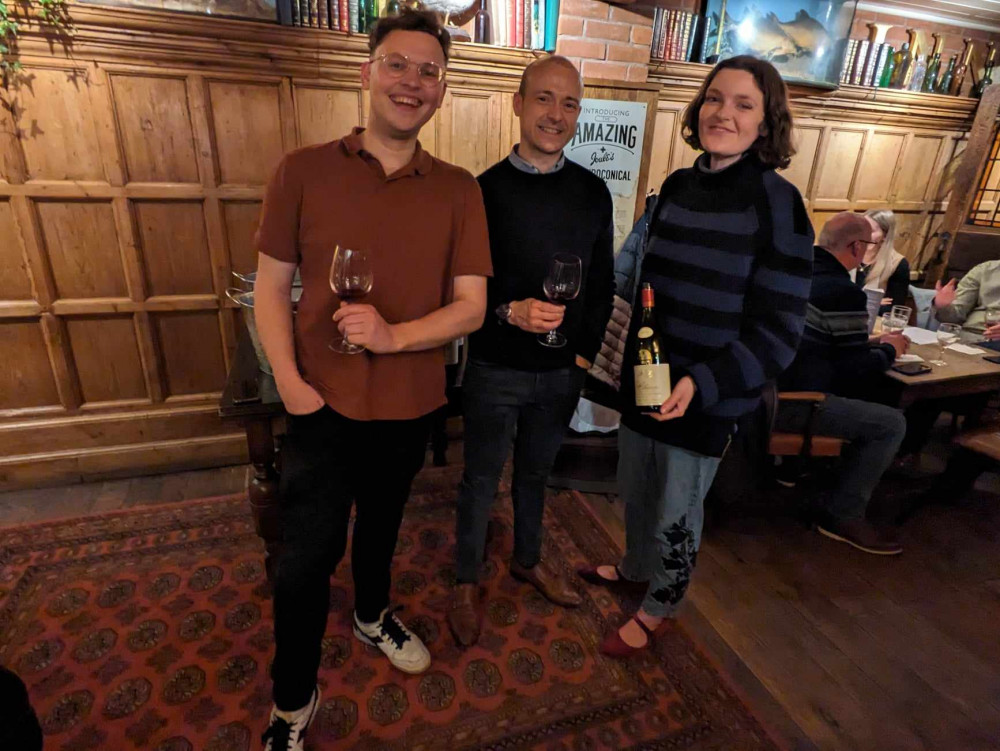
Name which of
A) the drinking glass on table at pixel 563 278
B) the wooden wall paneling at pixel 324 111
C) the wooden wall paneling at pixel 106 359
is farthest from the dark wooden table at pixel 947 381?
the wooden wall paneling at pixel 106 359

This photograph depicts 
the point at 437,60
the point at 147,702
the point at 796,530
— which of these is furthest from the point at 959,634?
the point at 147,702

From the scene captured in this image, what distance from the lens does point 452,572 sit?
219 centimetres

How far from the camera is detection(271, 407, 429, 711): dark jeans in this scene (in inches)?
51.1

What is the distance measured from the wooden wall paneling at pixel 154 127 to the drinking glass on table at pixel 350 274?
71.9 inches

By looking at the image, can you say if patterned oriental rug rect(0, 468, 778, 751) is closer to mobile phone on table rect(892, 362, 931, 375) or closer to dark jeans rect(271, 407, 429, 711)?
dark jeans rect(271, 407, 429, 711)

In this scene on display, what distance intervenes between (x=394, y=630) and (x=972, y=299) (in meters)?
4.10

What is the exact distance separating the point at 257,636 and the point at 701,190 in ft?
6.28

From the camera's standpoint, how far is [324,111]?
267 centimetres

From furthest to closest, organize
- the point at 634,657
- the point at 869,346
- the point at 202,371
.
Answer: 1. the point at 202,371
2. the point at 869,346
3. the point at 634,657

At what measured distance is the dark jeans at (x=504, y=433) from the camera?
167 cm

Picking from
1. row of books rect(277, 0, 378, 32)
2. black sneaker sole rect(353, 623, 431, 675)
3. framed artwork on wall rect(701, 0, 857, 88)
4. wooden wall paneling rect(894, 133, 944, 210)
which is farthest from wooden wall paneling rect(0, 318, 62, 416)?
wooden wall paneling rect(894, 133, 944, 210)

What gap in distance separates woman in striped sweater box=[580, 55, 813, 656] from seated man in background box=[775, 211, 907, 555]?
0.94 meters

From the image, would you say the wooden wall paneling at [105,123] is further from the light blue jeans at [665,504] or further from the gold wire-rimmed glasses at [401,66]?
the light blue jeans at [665,504]

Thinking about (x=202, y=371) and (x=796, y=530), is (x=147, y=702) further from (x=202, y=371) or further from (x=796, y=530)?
(x=796, y=530)
